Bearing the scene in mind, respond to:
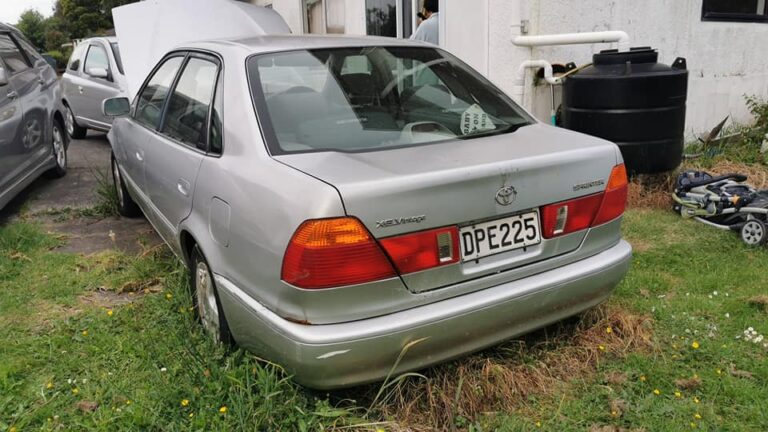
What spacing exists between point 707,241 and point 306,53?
123 inches

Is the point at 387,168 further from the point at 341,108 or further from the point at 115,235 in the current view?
the point at 115,235

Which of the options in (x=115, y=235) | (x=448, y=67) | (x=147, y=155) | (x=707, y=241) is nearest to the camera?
(x=448, y=67)

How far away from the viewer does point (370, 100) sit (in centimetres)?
291

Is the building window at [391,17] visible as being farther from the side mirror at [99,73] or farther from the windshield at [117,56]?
the side mirror at [99,73]

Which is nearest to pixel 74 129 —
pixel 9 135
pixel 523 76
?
pixel 9 135

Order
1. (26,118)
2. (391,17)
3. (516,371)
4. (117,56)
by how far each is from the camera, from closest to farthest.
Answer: (516,371) → (26,118) → (391,17) → (117,56)

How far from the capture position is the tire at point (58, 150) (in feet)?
22.2

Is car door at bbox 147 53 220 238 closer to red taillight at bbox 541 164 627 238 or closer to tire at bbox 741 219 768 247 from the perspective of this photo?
red taillight at bbox 541 164 627 238

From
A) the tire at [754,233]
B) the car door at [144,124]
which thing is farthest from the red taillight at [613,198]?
the car door at [144,124]

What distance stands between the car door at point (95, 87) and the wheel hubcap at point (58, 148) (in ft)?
5.11

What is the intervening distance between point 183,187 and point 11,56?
428cm

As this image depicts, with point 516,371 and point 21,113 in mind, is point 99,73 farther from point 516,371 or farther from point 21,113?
point 516,371

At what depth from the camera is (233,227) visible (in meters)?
2.46

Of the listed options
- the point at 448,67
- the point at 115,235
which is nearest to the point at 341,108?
the point at 448,67
